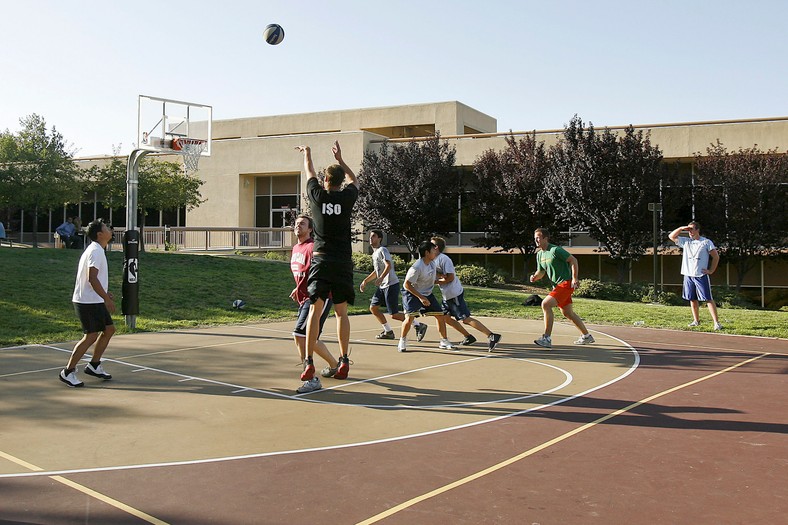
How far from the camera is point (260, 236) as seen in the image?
36719 mm

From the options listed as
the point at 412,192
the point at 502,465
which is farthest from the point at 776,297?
the point at 502,465

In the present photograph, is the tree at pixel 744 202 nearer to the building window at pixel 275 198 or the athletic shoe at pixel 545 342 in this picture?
the athletic shoe at pixel 545 342

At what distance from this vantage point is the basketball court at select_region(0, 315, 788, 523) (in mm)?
4445

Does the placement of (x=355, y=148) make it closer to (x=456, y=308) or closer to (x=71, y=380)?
(x=456, y=308)

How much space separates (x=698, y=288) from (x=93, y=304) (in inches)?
442

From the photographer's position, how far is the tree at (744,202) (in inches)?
1053

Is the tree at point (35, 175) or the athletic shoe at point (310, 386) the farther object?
the tree at point (35, 175)

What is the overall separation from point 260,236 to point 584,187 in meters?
16.7

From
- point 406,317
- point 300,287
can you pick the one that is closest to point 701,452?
point 300,287

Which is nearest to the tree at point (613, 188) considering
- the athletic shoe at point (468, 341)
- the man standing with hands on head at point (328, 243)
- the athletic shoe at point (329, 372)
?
the athletic shoe at point (468, 341)

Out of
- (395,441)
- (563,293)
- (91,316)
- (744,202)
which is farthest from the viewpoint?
(744,202)

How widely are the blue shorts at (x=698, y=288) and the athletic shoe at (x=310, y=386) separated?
366 inches

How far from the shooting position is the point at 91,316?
8203 mm

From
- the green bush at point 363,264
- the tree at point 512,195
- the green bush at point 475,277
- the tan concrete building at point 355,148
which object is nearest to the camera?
the green bush at point 475,277
